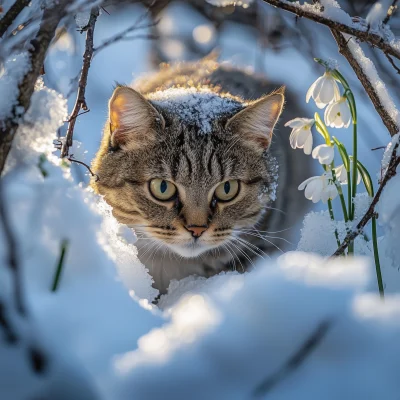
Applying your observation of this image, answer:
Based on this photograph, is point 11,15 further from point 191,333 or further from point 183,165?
point 183,165

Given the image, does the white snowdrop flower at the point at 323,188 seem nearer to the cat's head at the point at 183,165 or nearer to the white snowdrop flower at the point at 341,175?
the white snowdrop flower at the point at 341,175

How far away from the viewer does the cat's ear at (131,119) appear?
122cm

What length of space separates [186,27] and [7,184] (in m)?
2.58

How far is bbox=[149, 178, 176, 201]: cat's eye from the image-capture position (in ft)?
4.30

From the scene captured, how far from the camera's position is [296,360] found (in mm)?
358

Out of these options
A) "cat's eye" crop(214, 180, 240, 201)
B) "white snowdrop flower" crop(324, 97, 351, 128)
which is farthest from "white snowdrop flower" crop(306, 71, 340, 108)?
"cat's eye" crop(214, 180, 240, 201)

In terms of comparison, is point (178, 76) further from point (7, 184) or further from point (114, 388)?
point (114, 388)

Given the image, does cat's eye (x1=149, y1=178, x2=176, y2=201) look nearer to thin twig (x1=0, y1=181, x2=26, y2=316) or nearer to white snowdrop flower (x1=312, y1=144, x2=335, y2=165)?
white snowdrop flower (x1=312, y1=144, x2=335, y2=165)

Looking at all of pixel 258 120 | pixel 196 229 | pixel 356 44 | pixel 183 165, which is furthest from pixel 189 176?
pixel 356 44

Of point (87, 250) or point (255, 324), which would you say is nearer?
point (255, 324)

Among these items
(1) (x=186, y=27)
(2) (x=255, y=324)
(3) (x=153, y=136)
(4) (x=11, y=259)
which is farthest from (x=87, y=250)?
(1) (x=186, y=27)

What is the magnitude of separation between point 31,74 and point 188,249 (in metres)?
0.82

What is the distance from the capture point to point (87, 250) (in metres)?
0.48

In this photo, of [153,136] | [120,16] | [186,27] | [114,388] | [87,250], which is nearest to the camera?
[114,388]
